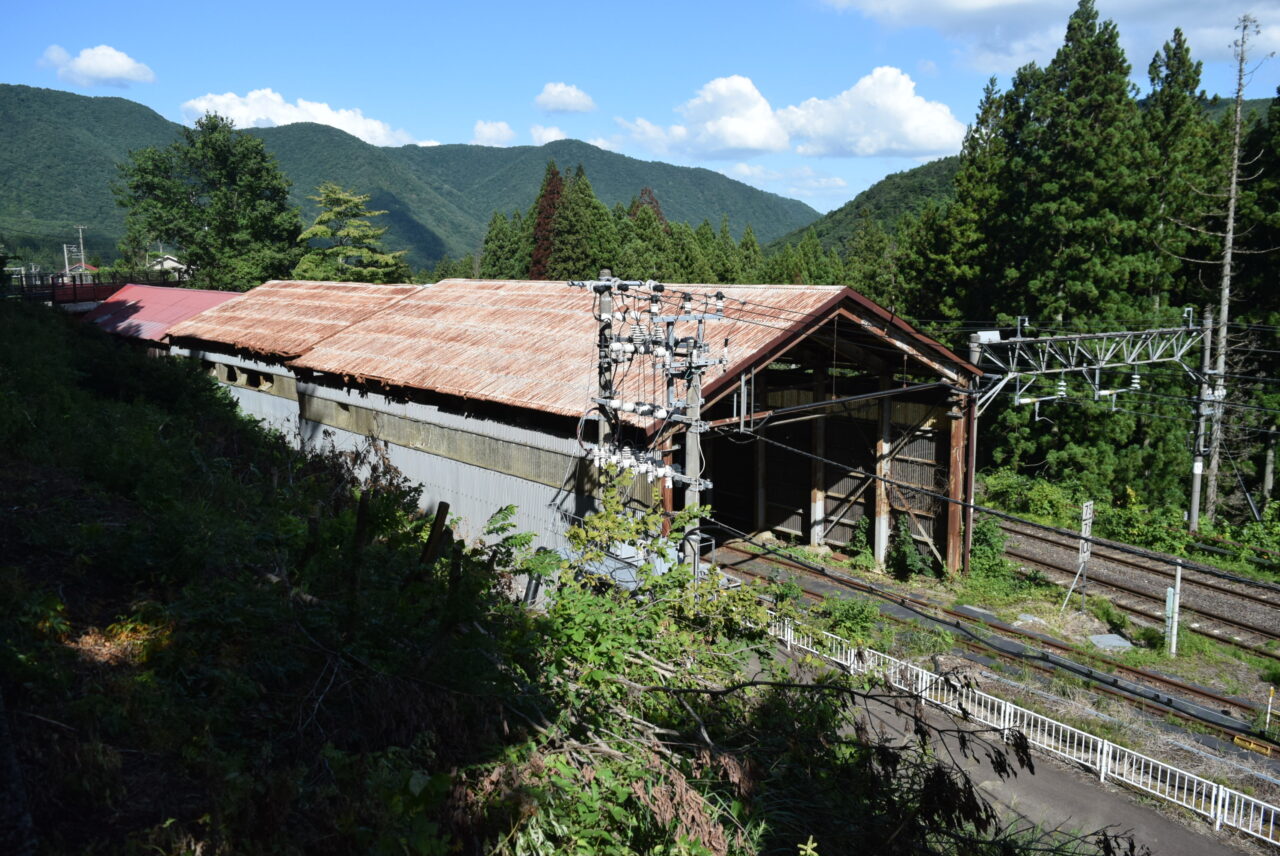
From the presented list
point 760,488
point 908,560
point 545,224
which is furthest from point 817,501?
point 545,224

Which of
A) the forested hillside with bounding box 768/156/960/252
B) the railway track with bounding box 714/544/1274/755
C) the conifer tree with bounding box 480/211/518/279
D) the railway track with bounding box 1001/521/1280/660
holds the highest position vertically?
the forested hillside with bounding box 768/156/960/252

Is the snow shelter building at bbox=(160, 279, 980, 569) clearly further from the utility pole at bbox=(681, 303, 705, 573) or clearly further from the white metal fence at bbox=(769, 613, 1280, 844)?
the white metal fence at bbox=(769, 613, 1280, 844)

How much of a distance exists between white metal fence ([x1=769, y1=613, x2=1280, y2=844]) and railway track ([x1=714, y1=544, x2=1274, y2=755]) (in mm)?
958

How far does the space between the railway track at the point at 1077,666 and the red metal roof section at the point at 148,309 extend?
2226 cm

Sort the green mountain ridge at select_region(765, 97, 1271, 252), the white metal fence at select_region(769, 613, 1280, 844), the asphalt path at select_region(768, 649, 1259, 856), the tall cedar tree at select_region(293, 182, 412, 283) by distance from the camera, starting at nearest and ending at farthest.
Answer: the asphalt path at select_region(768, 649, 1259, 856), the white metal fence at select_region(769, 613, 1280, 844), the tall cedar tree at select_region(293, 182, 412, 283), the green mountain ridge at select_region(765, 97, 1271, 252)

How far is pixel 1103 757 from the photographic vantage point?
11000mm

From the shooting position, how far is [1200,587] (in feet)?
64.6

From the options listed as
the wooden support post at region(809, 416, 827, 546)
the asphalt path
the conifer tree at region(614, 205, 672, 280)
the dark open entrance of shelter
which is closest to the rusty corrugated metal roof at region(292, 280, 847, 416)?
the dark open entrance of shelter

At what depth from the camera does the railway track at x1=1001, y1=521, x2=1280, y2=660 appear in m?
17.1

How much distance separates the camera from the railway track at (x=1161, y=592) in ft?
56.2

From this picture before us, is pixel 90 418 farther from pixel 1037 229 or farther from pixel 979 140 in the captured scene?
pixel 979 140

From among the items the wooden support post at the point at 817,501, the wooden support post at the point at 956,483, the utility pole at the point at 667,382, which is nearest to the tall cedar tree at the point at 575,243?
the wooden support post at the point at 817,501

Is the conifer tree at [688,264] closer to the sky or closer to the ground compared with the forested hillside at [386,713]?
closer to the sky

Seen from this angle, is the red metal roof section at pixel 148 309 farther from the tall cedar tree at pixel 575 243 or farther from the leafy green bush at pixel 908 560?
the tall cedar tree at pixel 575 243
